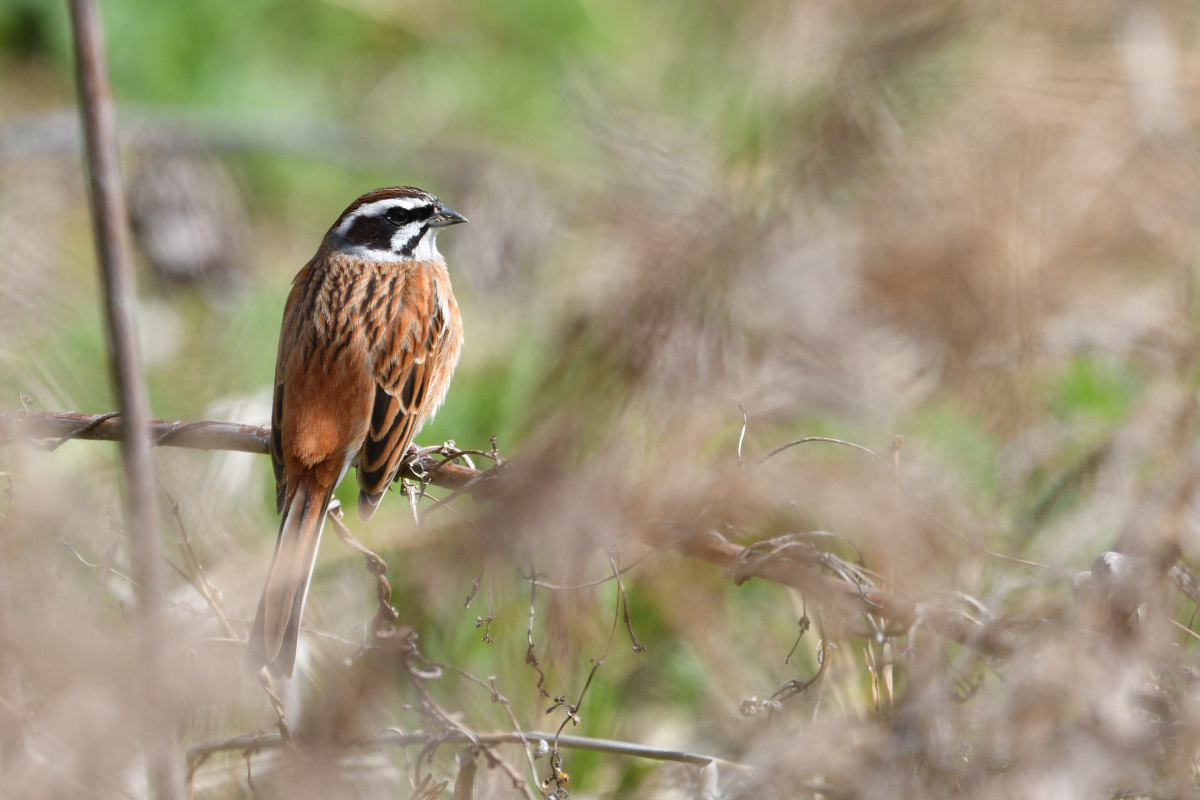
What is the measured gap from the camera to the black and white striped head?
15.3ft

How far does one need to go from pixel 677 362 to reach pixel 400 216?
2.39 m

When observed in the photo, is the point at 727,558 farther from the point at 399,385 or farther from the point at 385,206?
the point at 385,206

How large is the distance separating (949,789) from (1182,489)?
746 millimetres

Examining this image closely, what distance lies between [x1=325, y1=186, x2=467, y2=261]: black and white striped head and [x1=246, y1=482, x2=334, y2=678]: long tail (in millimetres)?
1342

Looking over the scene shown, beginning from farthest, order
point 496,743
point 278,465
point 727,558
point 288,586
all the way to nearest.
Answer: point 278,465 → point 288,586 → point 496,743 → point 727,558

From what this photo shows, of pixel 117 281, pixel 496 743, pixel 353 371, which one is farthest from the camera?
pixel 353 371

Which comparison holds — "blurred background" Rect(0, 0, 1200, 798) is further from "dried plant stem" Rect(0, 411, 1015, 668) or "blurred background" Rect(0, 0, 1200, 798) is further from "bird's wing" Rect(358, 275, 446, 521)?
"bird's wing" Rect(358, 275, 446, 521)

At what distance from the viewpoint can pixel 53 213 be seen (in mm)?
7051

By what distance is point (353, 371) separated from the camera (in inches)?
164

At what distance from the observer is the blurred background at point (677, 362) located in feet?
7.53

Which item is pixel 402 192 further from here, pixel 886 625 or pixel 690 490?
pixel 886 625

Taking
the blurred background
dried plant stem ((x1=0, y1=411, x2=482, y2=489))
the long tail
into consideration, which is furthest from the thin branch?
dried plant stem ((x1=0, y1=411, x2=482, y2=489))

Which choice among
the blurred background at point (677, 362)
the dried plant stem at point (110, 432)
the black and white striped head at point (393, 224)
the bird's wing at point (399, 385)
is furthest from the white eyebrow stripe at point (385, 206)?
the dried plant stem at point (110, 432)

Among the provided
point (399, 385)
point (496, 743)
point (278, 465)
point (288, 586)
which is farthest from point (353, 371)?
point (496, 743)
